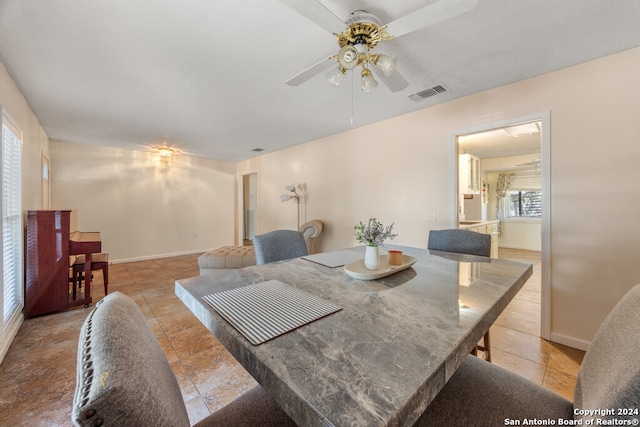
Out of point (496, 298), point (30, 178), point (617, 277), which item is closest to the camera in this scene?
point (496, 298)

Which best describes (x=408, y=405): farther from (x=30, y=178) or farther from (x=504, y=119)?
(x=30, y=178)

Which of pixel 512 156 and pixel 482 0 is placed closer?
pixel 482 0

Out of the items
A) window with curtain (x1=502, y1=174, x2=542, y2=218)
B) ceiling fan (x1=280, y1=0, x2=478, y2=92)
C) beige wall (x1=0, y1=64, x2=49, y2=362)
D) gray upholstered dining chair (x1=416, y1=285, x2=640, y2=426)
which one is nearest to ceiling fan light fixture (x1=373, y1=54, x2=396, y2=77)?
ceiling fan (x1=280, y1=0, x2=478, y2=92)

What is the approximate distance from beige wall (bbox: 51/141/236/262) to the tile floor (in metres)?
2.54

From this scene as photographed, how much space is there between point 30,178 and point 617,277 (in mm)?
5757

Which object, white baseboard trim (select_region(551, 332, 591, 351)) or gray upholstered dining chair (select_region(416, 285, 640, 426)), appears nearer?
gray upholstered dining chair (select_region(416, 285, 640, 426))

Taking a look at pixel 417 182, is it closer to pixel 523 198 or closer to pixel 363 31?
pixel 363 31

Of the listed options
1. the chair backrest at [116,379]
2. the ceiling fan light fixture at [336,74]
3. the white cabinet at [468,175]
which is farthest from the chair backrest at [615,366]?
the white cabinet at [468,175]

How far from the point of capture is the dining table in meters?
0.49

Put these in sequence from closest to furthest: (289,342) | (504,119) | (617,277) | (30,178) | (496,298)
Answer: (289,342)
(496,298)
(617,277)
(504,119)
(30,178)

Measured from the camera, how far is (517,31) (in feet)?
5.41

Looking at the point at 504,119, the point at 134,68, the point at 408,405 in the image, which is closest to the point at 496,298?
the point at 408,405

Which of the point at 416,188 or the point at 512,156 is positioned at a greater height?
the point at 512,156

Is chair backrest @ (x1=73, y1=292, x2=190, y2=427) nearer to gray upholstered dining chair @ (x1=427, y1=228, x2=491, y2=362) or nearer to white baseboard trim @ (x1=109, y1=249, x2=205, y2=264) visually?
gray upholstered dining chair @ (x1=427, y1=228, x2=491, y2=362)
